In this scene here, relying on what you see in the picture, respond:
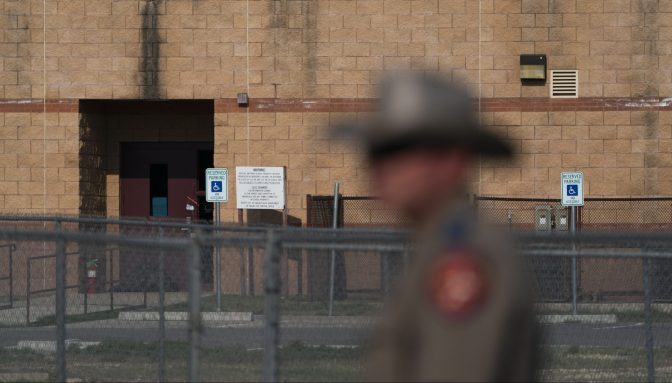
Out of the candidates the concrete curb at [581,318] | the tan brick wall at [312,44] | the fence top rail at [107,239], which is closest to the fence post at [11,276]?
the fence top rail at [107,239]

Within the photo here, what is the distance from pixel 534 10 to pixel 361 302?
1824 centimetres

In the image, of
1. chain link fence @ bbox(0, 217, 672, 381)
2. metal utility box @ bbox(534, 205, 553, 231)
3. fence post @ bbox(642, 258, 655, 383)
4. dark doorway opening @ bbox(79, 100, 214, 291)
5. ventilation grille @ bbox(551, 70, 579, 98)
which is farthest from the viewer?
dark doorway opening @ bbox(79, 100, 214, 291)

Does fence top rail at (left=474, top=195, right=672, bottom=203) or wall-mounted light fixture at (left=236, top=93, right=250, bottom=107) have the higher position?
wall-mounted light fixture at (left=236, top=93, right=250, bottom=107)

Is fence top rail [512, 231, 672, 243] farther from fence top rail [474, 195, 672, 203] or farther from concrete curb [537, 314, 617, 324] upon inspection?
fence top rail [474, 195, 672, 203]

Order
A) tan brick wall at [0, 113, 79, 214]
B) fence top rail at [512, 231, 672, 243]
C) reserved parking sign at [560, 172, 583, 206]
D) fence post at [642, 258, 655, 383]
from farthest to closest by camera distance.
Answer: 1. tan brick wall at [0, 113, 79, 214]
2. reserved parking sign at [560, 172, 583, 206]
3. fence post at [642, 258, 655, 383]
4. fence top rail at [512, 231, 672, 243]

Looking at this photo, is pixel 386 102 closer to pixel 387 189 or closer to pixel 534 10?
pixel 387 189

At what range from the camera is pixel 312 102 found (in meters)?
26.5

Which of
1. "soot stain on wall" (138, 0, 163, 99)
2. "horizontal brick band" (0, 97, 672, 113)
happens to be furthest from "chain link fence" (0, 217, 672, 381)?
"soot stain on wall" (138, 0, 163, 99)

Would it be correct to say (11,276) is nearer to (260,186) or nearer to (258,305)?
(258,305)

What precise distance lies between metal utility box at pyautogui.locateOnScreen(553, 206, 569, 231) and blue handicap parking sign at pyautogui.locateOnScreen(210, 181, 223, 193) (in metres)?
6.43

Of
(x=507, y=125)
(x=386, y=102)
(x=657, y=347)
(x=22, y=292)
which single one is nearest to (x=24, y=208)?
(x=507, y=125)

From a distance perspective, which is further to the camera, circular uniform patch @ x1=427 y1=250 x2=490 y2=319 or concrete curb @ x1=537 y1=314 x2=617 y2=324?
concrete curb @ x1=537 y1=314 x2=617 y2=324

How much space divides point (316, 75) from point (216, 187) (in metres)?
3.48

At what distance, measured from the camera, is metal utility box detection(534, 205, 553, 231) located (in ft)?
84.7
